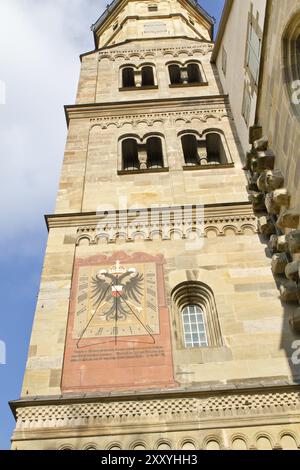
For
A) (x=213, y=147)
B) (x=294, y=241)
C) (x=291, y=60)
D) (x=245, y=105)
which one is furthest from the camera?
(x=213, y=147)

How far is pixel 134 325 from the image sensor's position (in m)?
8.94

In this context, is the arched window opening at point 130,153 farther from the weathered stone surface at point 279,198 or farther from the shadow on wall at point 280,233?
the weathered stone surface at point 279,198

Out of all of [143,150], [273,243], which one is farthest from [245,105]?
[273,243]

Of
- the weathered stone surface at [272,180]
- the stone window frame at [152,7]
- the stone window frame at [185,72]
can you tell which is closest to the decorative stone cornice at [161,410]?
the weathered stone surface at [272,180]

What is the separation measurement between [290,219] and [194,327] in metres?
2.47

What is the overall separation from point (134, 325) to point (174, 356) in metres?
0.91

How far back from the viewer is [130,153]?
15.2 meters

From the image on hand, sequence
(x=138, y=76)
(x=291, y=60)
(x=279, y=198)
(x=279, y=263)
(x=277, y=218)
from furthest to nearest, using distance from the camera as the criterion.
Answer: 1. (x=138, y=76)
2. (x=277, y=218)
3. (x=279, y=263)
4. (x=291, y=60)
5. (x=279, y=198)

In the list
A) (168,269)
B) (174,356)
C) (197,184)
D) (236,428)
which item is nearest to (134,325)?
(174,356)

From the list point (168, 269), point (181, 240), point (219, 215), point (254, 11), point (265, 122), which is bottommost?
point (168, 269)

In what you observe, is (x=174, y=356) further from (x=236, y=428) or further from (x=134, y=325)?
(x=236, y=428)

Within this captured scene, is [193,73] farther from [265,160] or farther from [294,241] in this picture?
[294,241]

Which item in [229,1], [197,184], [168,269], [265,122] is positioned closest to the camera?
[168,269]

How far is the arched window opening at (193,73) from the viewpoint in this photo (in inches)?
791
